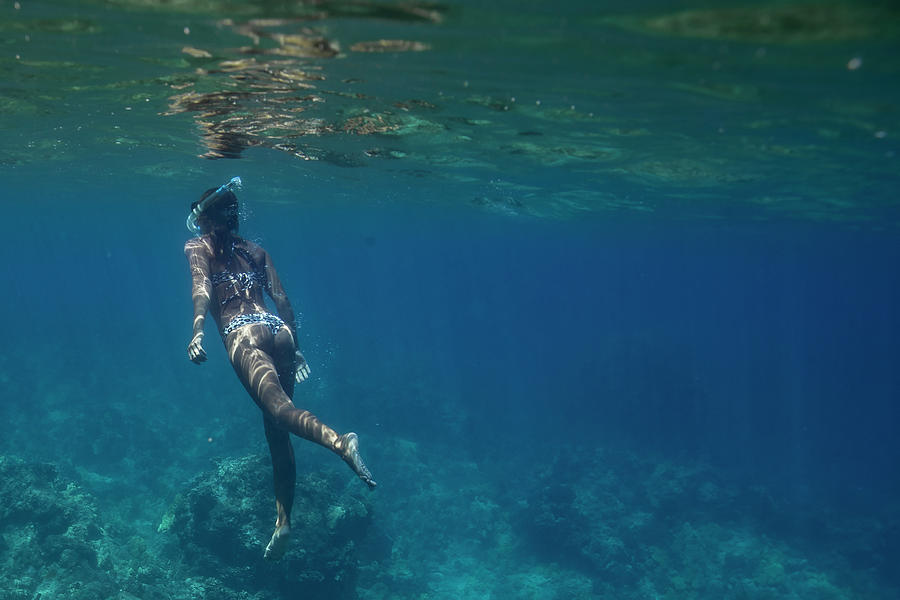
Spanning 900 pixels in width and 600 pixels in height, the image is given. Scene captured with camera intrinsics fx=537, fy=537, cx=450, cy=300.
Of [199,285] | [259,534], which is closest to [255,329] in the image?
[199,285]

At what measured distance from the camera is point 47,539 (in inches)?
499

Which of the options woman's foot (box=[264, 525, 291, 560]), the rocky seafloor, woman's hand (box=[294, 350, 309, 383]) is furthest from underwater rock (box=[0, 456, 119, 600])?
woman's hand (box=[294, 350, 309, 383])

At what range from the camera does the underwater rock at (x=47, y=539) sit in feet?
36.8

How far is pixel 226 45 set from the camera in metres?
8.91

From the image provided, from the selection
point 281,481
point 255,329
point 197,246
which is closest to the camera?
point 255,329

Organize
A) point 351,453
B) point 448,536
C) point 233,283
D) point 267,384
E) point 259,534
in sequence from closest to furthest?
point 351,453 < point 267,384 < point 233,283 < point 259,534 < point 448,536

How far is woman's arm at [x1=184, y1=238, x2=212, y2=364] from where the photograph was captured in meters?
6.48

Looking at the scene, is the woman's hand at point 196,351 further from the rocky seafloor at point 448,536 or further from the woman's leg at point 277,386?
the rocky seafloor at point 448,536

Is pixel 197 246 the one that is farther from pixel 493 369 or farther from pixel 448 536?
pixel 493 369

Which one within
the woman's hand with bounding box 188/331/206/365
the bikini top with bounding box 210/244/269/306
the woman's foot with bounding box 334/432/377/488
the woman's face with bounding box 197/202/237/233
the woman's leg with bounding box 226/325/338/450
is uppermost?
the woman's face with bounding box 197/202/237/233

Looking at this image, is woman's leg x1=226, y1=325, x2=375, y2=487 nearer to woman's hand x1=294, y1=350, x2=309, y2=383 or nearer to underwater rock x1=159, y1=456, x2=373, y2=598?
woman's hand x1=294, y1=350, x2=309, y2=383

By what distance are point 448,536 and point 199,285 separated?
14781 millimetres

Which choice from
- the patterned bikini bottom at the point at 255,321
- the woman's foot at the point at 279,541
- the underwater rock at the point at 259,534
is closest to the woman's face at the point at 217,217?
the patterned bikini bottom at the point at 255,321

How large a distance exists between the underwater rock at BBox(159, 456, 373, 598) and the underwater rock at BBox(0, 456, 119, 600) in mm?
1906
